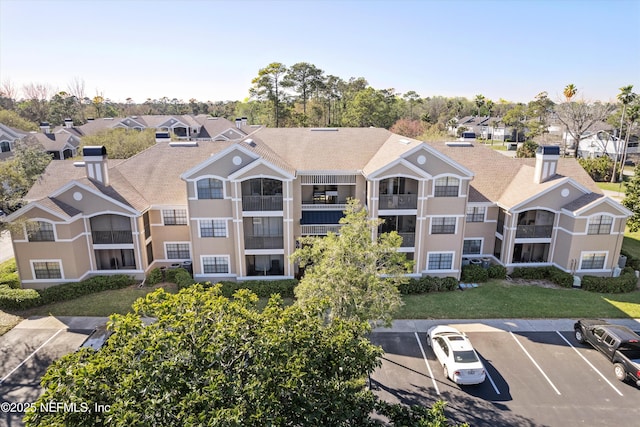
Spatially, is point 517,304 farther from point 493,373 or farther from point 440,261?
point 493,373

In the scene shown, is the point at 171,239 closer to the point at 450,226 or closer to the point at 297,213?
the point at 297,213

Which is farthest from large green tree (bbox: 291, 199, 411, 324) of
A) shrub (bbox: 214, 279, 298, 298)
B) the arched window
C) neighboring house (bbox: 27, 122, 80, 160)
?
neighboring house (bbox: 27, 122, 80, 160)

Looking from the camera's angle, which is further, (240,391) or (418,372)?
(418,372)

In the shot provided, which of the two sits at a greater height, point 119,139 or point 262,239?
point 119,139

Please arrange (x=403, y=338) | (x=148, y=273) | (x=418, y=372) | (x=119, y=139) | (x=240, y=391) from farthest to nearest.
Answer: (x=119, y=139) < (x=148, y=273) < (x=403, y=338) < (x=418, y=372) < (x=240, y=391)

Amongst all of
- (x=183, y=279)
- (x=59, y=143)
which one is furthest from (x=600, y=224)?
(x=59, y=143)

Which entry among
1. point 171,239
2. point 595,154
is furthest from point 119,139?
point 595,154

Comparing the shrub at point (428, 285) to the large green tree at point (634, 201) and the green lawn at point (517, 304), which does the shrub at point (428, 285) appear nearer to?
the green lawn at point (517, 304)
